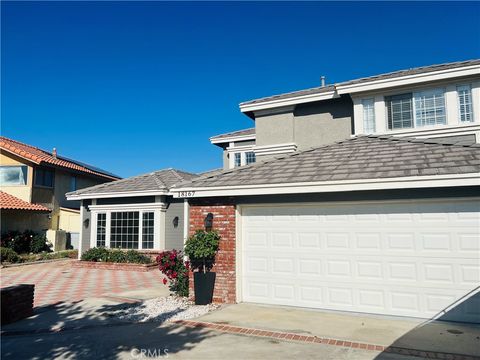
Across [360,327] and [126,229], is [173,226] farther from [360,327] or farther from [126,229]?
[360,327]

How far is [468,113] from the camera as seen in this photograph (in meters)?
13.1

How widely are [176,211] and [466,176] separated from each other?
529 inches

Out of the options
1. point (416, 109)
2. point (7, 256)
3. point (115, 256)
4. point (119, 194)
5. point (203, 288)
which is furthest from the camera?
point (7, 256)

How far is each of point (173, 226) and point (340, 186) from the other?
460 inches

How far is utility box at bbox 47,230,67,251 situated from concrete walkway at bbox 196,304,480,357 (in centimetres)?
1867

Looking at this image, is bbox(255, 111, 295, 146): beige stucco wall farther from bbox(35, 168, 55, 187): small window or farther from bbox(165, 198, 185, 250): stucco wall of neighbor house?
bbox(35, 168, 55, 187): small window

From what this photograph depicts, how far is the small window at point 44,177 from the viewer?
2527 centimetres

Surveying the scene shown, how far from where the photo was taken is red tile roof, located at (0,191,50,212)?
2216 centimetres

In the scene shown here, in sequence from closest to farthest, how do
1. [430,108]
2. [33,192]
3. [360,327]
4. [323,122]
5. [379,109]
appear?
[360,327] < [430,108] < [379,109] < [323,122] < [33,192]

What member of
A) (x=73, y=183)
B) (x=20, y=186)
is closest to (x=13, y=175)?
(x=20, y=186)

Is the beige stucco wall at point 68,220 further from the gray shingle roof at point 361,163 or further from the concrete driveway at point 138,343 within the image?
the gray shingle roof at point 361,163

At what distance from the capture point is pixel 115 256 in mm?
17953

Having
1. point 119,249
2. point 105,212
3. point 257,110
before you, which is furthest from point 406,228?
point 105,212

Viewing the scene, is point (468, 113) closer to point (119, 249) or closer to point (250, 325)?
point (250, 325)
